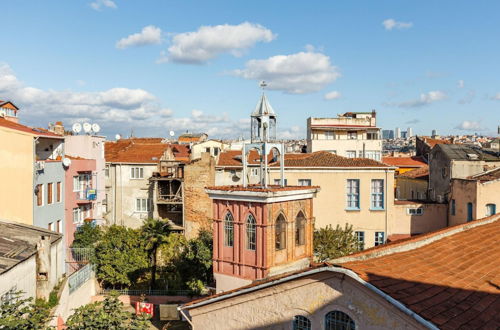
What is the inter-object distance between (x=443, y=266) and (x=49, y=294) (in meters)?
18.0

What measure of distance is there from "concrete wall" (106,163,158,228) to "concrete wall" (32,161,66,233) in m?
14.5

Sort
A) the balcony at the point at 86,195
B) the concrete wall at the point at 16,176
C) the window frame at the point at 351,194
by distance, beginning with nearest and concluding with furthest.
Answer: the concrete wall at the point at 16,176
the window frame at the point at 351,194
the balcony at the point at 86,195

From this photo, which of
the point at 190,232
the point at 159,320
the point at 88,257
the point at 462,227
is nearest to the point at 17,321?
the point at 462,227

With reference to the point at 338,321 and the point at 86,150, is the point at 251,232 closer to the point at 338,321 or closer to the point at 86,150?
the point at 338,321

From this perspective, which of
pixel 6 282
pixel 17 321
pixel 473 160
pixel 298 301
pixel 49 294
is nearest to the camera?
pixel 17 321

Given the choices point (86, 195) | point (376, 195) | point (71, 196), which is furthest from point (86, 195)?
point (376, 195)

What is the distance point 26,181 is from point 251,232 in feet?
52.4

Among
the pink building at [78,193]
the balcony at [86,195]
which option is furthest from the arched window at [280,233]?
the balcony at [86,195]

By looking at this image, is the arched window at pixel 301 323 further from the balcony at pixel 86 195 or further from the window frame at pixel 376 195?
the balcony at pixel 86 195

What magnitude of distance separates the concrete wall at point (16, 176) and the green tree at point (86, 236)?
6532mm

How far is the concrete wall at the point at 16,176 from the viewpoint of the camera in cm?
2641

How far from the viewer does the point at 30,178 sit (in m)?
28.1

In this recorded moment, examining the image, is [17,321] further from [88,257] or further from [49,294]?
[88,257]

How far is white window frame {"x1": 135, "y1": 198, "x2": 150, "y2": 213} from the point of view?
4797 centimetres
